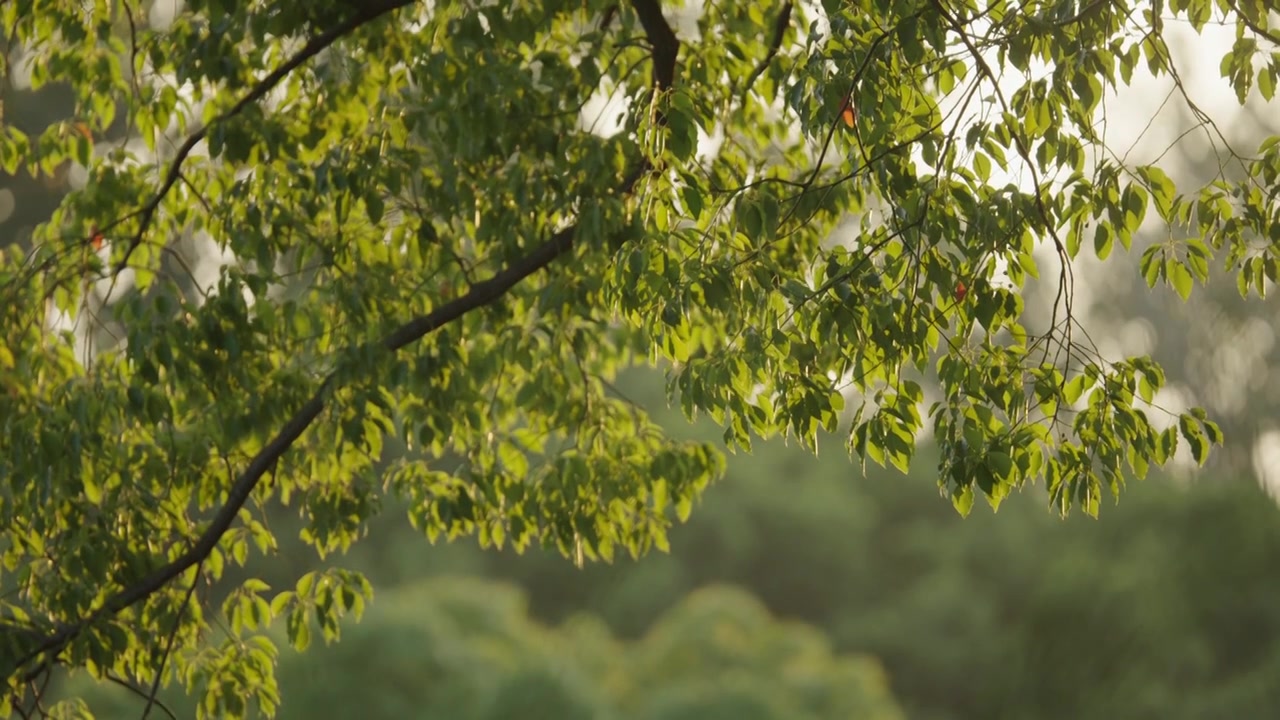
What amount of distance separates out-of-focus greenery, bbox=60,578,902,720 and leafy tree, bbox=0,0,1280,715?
8920 millimetres

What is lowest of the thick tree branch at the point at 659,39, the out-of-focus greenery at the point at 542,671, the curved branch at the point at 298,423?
the curved branch at the point at 298,423

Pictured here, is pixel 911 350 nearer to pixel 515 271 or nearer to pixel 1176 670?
pixel 515 271

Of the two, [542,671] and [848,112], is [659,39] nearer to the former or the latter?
[848,112]

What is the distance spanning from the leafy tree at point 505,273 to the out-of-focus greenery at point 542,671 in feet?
29.3

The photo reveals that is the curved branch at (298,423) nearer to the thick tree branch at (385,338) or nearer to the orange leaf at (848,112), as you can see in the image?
the thick tree branch at (385,338)

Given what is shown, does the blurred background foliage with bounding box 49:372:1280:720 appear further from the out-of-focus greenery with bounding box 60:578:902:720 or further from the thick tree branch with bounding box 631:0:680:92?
the thick tree branch with bounding box 631:0:680:92

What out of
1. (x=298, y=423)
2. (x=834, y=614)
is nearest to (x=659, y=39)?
(x=298, y=423)

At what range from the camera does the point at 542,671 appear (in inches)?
597

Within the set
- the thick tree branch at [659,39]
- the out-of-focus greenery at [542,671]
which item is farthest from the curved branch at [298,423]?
the out-of-focus greenery at [542,671]

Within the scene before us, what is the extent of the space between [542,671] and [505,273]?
10419mm

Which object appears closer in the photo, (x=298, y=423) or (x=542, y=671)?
(x=298, y=423)

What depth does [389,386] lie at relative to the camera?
5172mm

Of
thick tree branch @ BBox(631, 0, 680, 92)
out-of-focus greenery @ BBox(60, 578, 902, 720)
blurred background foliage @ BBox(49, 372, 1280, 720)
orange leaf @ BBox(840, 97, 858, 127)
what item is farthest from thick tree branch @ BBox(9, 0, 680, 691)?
out-of-focus greenery @ BBox(60, 578, 902, 720)

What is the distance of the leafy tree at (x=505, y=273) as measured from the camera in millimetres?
3566
